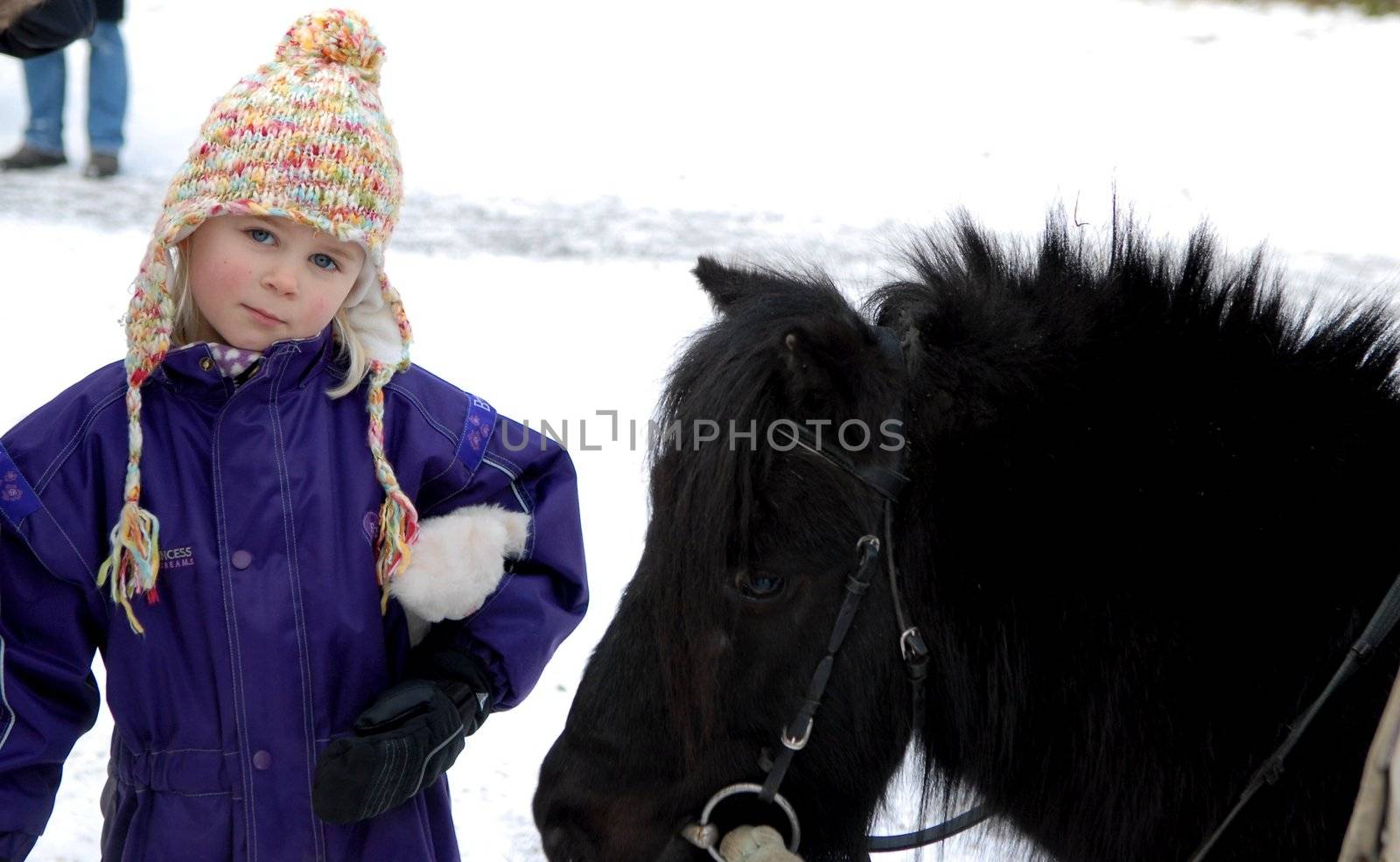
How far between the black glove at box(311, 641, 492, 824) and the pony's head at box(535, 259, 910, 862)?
170 mm

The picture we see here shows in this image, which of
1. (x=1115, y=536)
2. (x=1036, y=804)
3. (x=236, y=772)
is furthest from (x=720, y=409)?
(x=236, y=772)

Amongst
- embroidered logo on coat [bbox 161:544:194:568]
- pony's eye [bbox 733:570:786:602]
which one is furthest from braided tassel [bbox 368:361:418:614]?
pony's eye [bbox 733:570:786:602]

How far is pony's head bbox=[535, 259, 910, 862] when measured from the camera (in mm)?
1598

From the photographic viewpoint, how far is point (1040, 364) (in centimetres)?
165

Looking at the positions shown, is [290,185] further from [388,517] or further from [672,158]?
[672,158]

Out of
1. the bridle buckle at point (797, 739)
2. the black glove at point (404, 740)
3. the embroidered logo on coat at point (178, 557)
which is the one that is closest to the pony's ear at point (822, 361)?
the bridle buckle at point (797, 739)

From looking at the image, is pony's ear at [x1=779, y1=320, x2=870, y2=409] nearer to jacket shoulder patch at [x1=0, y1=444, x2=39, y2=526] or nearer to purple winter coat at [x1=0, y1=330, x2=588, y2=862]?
purple winter coat at [x1=0, y1=330, x2=588, y2=862]

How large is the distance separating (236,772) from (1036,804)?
113 cm

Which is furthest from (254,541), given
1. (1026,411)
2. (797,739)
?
(1026,411)

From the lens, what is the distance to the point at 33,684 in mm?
1699

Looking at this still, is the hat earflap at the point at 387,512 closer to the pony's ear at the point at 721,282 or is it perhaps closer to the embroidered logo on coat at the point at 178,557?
the embroidered logo on coat at the point at 178,557

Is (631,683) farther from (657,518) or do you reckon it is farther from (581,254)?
(581,254)

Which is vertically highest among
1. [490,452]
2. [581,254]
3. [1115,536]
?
[1115,536]

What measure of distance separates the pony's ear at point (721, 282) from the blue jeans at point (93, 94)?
6125 mm
